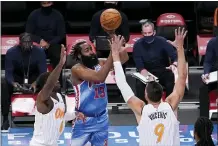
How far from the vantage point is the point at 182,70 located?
7.34 meters

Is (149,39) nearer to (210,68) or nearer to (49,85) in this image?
(210,68)

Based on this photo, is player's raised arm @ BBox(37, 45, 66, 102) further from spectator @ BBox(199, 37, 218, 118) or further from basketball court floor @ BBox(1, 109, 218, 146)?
spectator @ BBox(199, 37, 218, 118)

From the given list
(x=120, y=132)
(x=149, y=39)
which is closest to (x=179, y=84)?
(x=120, y=132)

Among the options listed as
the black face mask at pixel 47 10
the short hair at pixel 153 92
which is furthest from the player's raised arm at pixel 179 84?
the black face mask at pixel 47 10

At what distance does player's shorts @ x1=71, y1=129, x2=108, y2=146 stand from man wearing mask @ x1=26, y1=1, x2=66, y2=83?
4.28 meters

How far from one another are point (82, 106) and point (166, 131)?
1.84 meters

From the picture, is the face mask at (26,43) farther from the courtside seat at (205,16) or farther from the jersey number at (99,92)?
the courtside seat at (205,16)

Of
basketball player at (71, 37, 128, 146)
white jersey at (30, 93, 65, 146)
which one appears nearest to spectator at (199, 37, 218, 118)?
basketball player at (71, 37, 128, 146)

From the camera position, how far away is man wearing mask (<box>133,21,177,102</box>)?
38.5 feet

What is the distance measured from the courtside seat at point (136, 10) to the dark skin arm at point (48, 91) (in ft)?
22.6

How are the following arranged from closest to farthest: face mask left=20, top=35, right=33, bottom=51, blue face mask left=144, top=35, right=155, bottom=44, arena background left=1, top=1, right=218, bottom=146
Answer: face mask left=20, top=35, right=33, bottom=51
blue face mask left=144, top=35, right=155, bottom=44
arena background left=1, top=1, right=218, bottom=146

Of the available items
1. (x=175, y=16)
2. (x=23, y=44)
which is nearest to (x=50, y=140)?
(x=23, y=44)

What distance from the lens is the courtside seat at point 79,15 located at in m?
14.7

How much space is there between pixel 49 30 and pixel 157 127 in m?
6.15
